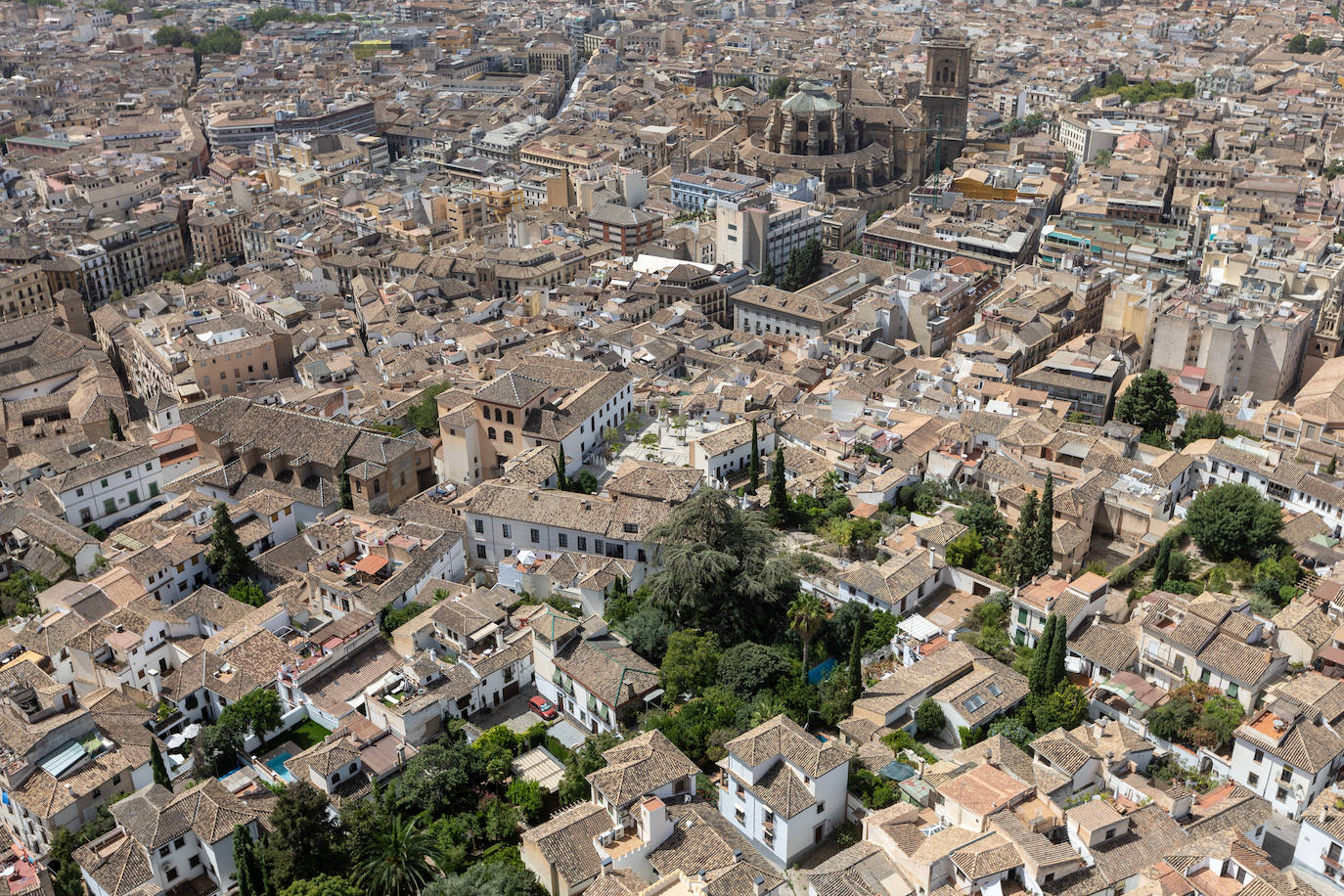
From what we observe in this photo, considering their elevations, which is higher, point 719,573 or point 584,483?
point 719,573

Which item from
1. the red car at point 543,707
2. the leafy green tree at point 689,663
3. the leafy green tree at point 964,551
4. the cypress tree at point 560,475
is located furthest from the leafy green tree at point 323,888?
the leafy green tree at point 964,551

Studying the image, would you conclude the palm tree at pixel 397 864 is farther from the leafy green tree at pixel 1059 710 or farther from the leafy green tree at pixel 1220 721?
the leafy green tree at pixel 1220 721

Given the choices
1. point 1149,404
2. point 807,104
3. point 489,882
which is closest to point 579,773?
point 489,882

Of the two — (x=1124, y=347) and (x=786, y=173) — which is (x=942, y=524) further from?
(x=786, y=173)

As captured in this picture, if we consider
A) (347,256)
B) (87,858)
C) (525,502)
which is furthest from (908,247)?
(87,858)

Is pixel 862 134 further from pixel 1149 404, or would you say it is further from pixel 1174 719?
pixel 1174 719

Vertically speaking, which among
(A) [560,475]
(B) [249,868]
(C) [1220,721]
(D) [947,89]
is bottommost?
(C) [1220,721]
